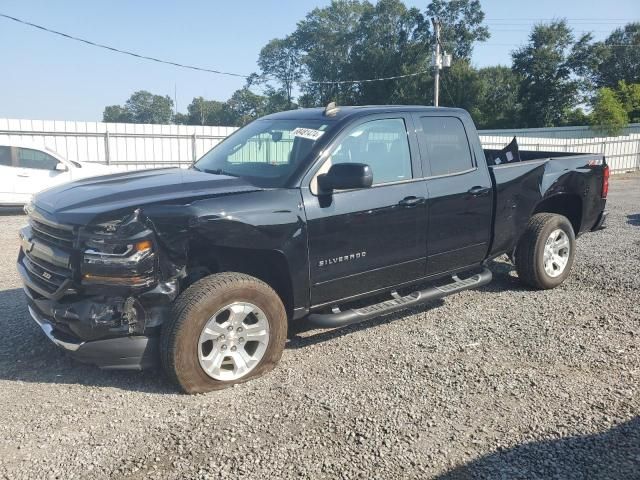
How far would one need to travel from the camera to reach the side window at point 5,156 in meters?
11.3

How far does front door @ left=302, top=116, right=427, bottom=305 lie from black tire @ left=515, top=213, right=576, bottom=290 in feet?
5.42

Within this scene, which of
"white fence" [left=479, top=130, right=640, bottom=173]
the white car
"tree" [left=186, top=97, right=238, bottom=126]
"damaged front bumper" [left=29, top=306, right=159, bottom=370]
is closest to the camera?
"damaged front bumper" [left=29, top=306, right=159, bottom=370]

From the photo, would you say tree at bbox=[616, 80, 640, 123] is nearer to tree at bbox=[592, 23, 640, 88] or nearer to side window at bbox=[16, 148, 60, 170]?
tree at bbox=[592, 23, 640, 88]

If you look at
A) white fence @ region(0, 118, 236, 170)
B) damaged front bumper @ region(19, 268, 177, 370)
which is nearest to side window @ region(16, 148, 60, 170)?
white fence @ region(0, 118, 236, 170)

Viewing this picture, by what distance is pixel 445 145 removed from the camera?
4.93m

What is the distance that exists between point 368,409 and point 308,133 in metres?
2.16

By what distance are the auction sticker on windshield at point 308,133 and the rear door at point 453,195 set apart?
998 mm

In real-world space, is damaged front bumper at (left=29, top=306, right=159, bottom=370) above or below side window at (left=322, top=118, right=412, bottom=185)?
below

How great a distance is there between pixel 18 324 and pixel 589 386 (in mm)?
4589

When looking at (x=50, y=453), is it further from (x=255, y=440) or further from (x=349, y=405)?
(x=349, y=405)

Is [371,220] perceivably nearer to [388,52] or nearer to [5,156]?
[5,156]

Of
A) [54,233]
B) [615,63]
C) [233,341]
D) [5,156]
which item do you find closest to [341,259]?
[233,341]

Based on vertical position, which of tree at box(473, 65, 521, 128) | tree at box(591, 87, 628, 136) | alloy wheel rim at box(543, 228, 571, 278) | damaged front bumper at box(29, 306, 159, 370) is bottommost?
damaged front bumper at box(29, 306, 159, 370)

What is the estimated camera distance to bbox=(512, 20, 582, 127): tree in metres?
53.1
